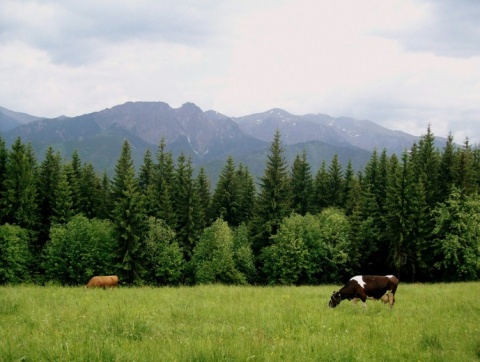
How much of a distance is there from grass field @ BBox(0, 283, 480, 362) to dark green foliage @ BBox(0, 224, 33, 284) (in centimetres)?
3201

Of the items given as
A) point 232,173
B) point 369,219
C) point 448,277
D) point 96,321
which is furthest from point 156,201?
point 96,321

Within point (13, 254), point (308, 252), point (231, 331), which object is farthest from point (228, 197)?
point (231, 331)

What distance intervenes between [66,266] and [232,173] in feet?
83.7

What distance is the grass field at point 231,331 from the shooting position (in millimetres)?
6828

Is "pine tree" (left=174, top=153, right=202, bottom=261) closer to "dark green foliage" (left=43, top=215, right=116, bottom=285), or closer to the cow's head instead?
"dark green foliage" (left=43, top=215, right=116, bottom=285)

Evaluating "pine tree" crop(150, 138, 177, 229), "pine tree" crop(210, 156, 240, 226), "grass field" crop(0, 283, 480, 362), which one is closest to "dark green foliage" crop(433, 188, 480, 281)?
"pine tree" crop(210, 156, 240, 226)

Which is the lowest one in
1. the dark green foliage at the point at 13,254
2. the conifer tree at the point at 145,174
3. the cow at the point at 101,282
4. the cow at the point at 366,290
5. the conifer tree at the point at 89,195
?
the dark green foliage at the point at 13,254

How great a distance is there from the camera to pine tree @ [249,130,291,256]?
49.4 meters

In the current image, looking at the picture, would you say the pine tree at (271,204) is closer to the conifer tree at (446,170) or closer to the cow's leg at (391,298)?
the conifer tree at (446,170)

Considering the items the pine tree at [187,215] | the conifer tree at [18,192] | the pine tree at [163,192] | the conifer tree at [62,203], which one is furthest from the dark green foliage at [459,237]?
the conifer tree at [18,192]

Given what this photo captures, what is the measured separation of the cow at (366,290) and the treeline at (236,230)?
29.5 meters

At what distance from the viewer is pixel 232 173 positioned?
5759cm

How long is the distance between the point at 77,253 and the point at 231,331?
134ft

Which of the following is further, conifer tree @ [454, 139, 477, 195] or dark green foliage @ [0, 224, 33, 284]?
conifer tree @ [454, 139, 477, 195]
